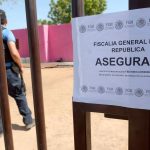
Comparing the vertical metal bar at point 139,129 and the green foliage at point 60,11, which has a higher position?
the green foliage at point 60,11

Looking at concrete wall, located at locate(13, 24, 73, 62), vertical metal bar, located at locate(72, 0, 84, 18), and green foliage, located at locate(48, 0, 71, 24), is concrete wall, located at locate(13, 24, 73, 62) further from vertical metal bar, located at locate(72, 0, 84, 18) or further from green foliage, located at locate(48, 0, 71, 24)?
green foliage, located at locate(48, 0, 71, 24)

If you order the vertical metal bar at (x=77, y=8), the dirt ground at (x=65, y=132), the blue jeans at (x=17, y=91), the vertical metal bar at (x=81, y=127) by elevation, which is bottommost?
the dirt ground at (x=65, y=132)

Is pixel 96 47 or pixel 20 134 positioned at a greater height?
pixel 96 47

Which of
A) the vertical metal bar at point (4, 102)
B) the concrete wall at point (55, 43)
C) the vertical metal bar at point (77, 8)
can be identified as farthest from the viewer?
the concrete wall at point (55, 43)

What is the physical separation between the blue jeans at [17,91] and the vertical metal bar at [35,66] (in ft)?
6.90

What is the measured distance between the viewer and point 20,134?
145 inches

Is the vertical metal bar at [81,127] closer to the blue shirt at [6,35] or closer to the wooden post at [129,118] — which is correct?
the wooden post at [129,118]

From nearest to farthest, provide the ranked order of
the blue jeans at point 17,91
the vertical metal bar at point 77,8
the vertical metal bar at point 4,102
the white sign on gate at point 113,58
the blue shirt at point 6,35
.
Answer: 1. the white sign on gate at point 113,58
2. the vertical metal bar at point 77,8
3. the vertical metal bar at point 4,102
4. the blue shirt at point 6,35
5. the blue jeans at point 17,91

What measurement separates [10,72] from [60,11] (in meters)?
28.5

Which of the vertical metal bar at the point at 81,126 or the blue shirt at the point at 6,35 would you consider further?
the blue shirt at the point at 6,35

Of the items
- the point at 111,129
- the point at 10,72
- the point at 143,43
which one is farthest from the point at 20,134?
the point at 143,43

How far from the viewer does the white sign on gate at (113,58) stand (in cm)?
122

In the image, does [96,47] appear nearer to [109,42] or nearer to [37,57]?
[109,42]

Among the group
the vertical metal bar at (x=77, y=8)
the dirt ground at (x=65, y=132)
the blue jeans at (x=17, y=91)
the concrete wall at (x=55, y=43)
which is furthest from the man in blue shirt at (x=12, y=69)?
the concrete wall at (x=55, y=43)
